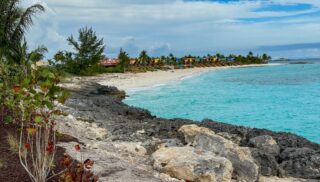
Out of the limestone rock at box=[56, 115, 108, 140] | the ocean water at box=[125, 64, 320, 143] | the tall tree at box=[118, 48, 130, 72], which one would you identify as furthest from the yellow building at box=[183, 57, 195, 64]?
the limestone rock at box=[56, 115, 108, 140]

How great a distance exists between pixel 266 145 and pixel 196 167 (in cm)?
413

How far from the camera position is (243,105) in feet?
100

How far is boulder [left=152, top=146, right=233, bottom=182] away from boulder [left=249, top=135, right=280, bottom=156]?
3.18 m

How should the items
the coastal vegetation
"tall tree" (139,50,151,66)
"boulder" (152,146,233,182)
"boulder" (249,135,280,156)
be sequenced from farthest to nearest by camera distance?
1. "tall tree" (139,50,151,66)
2. "boulder" (249,135,280,156)
3. "boulder" (152,146,233,182)
4. the coastal vegetation

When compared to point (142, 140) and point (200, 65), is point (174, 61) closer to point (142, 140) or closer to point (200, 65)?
point (200, 65)

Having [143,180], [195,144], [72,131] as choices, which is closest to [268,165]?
[195,144]

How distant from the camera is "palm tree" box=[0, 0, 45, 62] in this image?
26.5m

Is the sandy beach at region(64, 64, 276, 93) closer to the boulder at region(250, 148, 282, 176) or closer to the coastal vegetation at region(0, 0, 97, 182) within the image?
the coastal vegetation at region(0, 0, 97, 182)

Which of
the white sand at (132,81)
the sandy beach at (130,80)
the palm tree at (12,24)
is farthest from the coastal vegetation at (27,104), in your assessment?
the white sand at (132,81)

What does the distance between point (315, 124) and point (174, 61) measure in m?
73.3

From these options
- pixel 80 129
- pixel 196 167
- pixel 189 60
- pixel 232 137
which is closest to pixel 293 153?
pixel 232 137

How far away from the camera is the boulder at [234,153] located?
29.8 feet

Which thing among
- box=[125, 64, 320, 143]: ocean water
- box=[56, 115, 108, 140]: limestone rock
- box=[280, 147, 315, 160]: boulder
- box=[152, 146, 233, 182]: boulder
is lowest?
box=[125, 64, 320, 143]: ocean water

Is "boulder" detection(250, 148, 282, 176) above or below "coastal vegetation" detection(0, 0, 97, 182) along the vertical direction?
below
